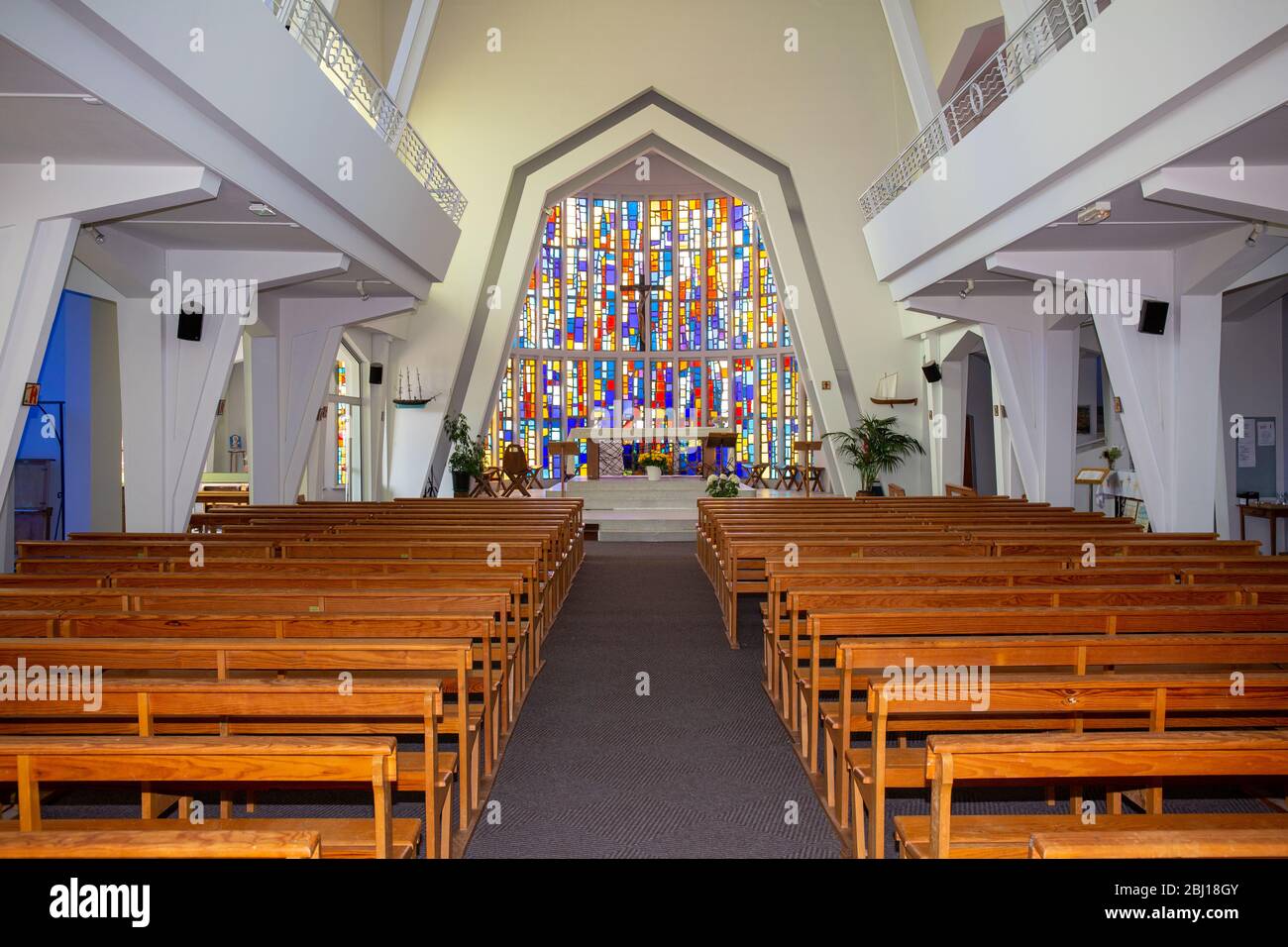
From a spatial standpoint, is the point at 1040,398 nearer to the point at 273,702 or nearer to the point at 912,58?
the point at 912,58

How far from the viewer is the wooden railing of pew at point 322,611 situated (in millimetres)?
2672

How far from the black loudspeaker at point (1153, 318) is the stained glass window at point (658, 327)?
11.7 m

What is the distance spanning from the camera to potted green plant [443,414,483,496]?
45.0ft

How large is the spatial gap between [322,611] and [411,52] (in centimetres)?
729

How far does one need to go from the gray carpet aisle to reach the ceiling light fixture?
11.4 feet

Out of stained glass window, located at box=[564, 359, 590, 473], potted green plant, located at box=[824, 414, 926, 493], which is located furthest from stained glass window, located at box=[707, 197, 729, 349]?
potted green plant, located at box=[824, 414, 926, 493]

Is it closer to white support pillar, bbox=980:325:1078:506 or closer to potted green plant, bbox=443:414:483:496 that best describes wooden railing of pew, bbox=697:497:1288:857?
white support pillar, bbox=980:325:1078:506

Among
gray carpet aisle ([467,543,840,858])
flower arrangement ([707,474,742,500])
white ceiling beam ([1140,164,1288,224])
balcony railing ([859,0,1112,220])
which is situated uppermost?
balcony railing ([859,0,1112,220])

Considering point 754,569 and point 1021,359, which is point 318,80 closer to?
point 754,569

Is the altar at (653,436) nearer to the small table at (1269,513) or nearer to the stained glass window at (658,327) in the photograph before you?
the stained glass window at (658,327)

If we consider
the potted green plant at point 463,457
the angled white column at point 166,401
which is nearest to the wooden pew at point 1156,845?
the angled white column at point 166,401

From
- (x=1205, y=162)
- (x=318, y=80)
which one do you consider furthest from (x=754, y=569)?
(x=318, y=80)
